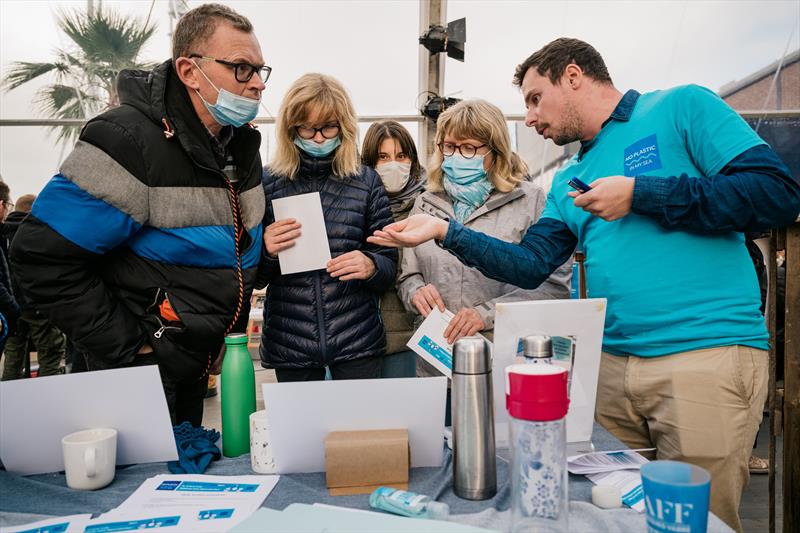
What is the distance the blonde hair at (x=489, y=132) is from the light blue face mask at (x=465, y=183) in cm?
5

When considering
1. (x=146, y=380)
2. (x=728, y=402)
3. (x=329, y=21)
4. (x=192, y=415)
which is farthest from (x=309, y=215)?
(x=329, y=21)

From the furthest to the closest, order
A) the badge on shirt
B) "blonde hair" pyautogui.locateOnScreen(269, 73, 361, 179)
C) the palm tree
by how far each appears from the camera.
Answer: the palm tree, "blonde hair" pyautogui.locateOnScreen(269, 73, 361, 179), the badge on shirt

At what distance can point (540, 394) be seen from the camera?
2.17ft

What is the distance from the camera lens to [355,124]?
75.4 inches

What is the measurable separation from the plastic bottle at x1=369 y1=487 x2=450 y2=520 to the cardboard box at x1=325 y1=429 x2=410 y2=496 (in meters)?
0.06

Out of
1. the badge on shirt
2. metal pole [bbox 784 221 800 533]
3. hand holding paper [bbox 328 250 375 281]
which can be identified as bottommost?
metal pole [bbox 784 221 800 533]

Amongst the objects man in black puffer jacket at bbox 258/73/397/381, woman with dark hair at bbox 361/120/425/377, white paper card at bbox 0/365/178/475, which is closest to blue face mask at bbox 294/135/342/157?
man in black puffer jacket at bbox 258/73/397/381

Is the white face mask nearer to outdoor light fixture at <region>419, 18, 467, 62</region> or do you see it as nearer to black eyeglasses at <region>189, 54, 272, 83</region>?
black eyeglasses at <region>189, 54, 272, 83</region>

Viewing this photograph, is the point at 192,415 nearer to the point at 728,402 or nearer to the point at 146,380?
the point at 146,380

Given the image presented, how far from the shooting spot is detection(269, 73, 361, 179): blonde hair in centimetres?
179

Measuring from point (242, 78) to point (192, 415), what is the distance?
1.04m

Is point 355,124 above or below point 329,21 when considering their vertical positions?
below

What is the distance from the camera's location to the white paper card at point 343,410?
3.14ft

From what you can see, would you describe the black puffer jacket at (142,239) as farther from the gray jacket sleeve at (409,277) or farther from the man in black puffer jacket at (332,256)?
the gray jacket sleeve at (409,277)
